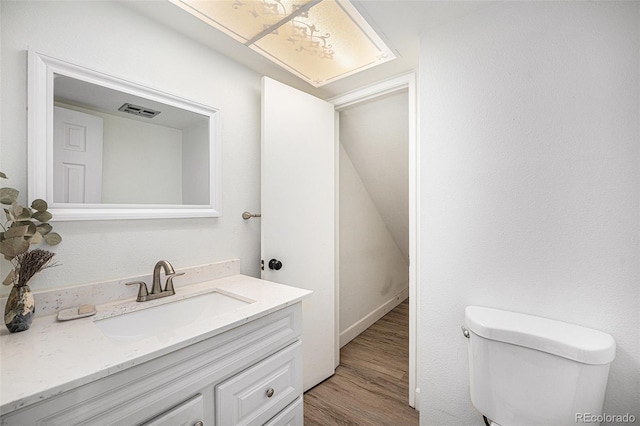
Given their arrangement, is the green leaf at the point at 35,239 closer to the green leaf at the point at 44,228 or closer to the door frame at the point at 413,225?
the green leaf at the point at 44,228

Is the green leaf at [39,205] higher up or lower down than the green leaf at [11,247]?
higher up

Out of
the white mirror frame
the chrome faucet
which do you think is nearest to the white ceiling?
the white mirror frame

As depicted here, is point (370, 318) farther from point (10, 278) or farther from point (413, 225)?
point (10, 278)

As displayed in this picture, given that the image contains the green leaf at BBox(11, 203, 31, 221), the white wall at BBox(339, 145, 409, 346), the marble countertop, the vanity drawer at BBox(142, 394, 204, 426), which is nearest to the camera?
the marble countertop

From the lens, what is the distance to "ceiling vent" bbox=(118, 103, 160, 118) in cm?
118

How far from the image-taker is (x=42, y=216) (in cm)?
92

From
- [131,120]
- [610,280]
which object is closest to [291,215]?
[131,120]

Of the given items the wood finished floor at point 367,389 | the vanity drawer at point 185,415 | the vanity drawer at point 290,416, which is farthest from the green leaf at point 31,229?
the wood finished floor at point 367,389

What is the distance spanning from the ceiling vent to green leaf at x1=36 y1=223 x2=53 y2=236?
1.79 feet

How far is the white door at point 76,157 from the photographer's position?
39.8 inches

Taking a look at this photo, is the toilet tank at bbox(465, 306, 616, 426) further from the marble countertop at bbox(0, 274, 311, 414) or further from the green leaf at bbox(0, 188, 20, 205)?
the green leaf at bbox(0, 188, 20, 205)

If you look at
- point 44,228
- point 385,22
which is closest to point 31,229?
point 44,228

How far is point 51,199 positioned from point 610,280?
6.86ft

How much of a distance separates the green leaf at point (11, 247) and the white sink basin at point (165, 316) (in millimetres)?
324
